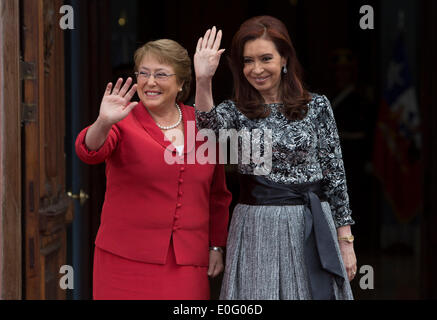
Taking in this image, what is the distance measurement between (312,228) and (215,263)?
1.57 ft

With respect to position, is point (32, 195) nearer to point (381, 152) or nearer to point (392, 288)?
point (392, 288)

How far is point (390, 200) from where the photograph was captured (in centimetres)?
762

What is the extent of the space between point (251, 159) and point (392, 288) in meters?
3.56

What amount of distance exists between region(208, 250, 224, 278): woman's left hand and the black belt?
0.32 meters

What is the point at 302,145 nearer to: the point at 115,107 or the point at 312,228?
the point at 312,228

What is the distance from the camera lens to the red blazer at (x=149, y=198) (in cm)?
277

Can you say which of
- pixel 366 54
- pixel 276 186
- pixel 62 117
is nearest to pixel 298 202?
pixel 276 186

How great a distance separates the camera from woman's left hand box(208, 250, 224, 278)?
2.95m

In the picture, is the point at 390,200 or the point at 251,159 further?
the point at 390,200

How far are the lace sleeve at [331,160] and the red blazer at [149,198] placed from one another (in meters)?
0.46

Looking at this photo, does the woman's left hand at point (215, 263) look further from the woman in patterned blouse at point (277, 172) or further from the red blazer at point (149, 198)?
the woman in patterned blouse at point (277, 172)

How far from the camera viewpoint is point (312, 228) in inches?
106
